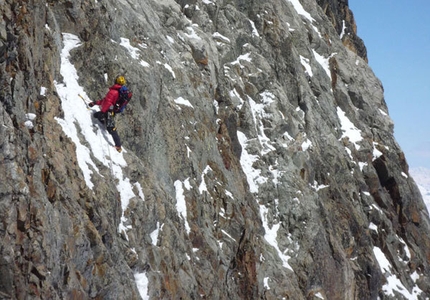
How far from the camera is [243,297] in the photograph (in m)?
23.6

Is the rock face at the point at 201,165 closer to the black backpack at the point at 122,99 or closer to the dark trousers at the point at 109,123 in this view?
the dark trousers at the point at 109,123

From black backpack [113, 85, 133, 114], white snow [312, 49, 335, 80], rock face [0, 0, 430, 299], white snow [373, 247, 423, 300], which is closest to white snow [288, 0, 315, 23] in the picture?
rock face [0, 0, 430, 299]

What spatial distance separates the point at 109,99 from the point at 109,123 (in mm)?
788

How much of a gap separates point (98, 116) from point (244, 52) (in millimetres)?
16146

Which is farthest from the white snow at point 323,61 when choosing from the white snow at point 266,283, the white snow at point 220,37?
the white snow at point 266,283

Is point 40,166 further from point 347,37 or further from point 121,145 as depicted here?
Answer: point 347,37

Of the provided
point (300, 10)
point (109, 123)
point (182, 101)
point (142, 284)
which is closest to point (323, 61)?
point (300, 10)

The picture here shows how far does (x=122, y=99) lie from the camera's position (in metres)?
18.6

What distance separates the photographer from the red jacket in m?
18.4

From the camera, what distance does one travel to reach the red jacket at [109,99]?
18391 millimetres

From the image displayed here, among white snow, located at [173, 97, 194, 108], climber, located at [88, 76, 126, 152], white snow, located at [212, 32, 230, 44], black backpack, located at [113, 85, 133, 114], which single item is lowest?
climber, located at [88, 76, 126, 152]

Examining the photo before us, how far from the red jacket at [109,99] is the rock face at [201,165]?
714 millimetres

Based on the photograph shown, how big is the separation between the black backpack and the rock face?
1.14 meters

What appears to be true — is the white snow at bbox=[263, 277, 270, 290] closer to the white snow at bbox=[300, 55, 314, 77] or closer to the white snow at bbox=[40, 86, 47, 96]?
the white snow at bbox=[40, 86, 47, 96]
